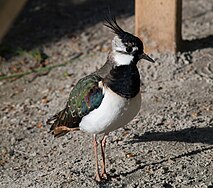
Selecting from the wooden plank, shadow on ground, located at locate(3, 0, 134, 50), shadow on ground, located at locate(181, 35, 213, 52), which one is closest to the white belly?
shadow on ground, located at locate(181, 35, 213, 52)

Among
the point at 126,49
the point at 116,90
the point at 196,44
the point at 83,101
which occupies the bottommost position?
the point at 196,44

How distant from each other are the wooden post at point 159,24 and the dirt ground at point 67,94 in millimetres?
110

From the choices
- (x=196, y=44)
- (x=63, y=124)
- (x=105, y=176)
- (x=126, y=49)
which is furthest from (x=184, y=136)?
(x=196, y=44)

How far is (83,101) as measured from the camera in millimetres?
4723

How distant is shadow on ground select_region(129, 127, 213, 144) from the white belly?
2.83 feet

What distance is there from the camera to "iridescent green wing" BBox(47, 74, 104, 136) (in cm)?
461

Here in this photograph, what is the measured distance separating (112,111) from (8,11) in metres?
4.45

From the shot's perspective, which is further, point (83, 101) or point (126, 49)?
point (83, 101)

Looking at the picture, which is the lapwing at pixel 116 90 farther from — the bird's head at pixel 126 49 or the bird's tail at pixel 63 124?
the bird's tail at pixel 63 124

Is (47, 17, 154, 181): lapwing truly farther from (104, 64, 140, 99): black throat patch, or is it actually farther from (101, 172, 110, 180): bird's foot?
(101, 172, 110, 180): bird's foot

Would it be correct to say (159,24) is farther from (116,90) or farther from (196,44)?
(116,90)

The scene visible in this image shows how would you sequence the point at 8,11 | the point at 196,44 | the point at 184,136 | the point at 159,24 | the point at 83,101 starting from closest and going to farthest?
the point at 83,101 < the point at 184,136 < the point at 159,24 < the point at 196,44 < the point at 8,11

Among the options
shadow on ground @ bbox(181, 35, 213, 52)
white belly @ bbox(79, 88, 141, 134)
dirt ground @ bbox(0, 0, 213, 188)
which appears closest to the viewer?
white belly @ bbox(79, 88, 141, 134)

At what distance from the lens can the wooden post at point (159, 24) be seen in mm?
6395
